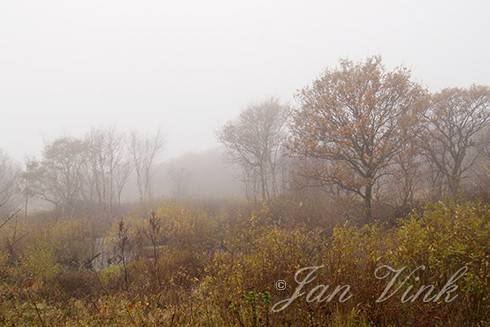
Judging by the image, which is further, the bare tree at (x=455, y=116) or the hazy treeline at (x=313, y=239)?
the bare tree at (x=455, y=116)

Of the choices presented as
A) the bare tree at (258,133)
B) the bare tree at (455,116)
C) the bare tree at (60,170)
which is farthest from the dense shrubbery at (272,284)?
the bare tree at (60,170)

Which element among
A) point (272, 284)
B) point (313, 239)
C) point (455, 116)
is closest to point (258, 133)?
point (455, 116)

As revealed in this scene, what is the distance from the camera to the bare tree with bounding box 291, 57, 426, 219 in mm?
13758

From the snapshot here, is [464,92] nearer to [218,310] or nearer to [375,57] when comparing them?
[375,57]

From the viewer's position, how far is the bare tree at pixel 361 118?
1376cm

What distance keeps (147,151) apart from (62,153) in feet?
35.5

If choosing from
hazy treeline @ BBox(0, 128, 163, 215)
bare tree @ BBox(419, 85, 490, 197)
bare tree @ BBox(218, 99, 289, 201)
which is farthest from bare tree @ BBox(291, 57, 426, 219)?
hazy treeline @ BBox(0, 128, 163, 215)

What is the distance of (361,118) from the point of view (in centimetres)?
1346

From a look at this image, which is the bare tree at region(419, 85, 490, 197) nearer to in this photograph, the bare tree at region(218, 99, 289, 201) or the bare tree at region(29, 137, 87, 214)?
the bare tree at region(218, 99, 289, 201)

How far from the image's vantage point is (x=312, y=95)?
590 inches
